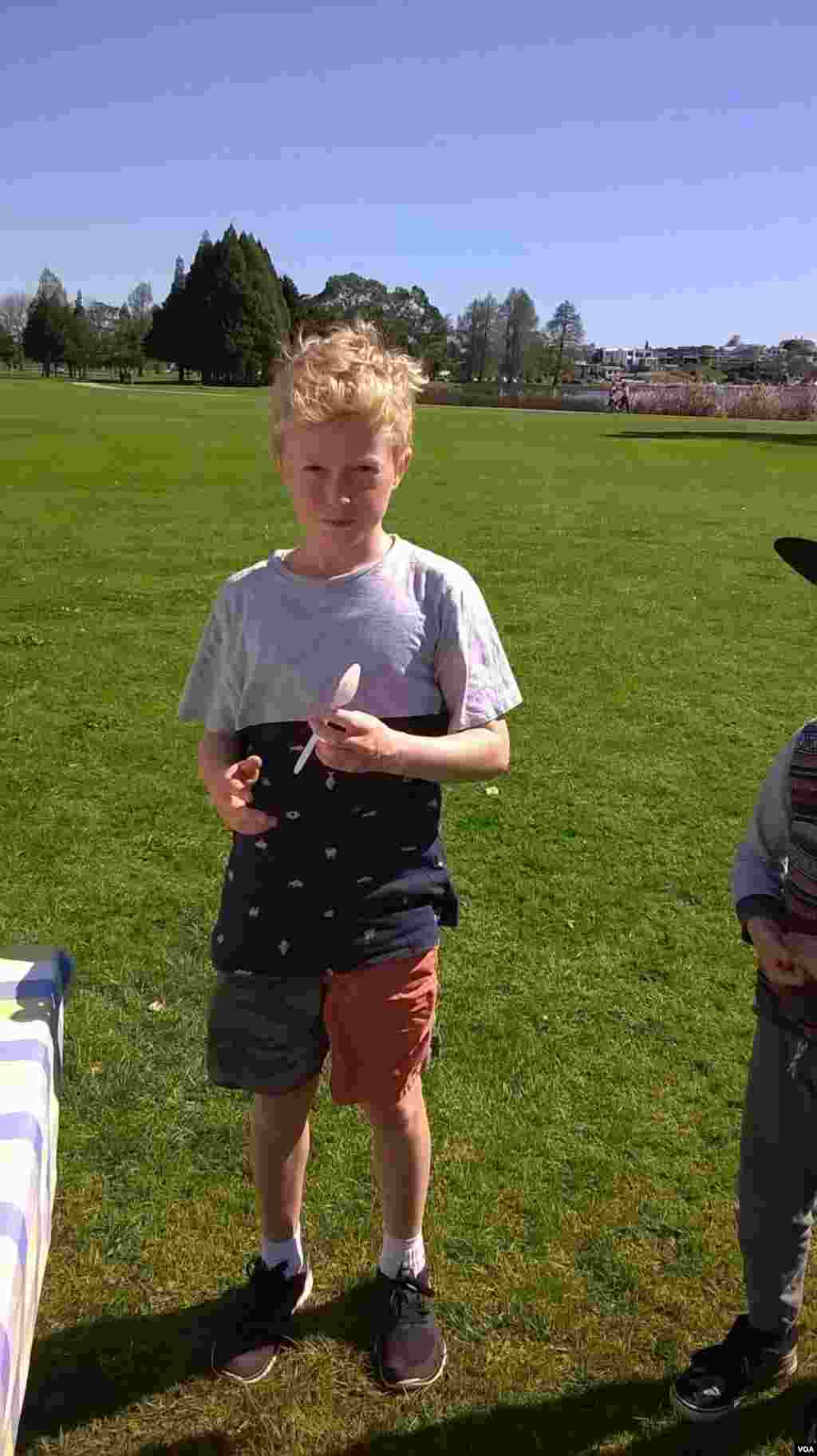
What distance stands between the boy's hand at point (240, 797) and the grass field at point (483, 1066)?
1.15 metres

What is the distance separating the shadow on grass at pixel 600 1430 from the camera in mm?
2174

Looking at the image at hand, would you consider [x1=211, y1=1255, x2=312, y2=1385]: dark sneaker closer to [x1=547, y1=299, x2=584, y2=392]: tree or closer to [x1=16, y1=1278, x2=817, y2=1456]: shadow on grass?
[x1=16, y1=1278, x2=817, y2=1456]: shadow on grass

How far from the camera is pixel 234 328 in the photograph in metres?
81.4

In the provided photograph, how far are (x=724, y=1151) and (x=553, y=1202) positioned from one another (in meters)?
0.53

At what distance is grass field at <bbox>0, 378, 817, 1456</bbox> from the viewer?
2275mm

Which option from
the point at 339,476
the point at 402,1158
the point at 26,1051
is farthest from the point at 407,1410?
the point at 339,476

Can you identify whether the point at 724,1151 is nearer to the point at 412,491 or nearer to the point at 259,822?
the point at 259,822

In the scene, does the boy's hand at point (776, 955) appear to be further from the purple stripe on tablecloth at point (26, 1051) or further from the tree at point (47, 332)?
the tree at point (47, 332)

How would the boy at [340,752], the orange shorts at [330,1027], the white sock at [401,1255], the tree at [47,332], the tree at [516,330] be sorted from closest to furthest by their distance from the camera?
the boy at [340,752], the orange shorts at [330,1027], the white sock at [401,1255], the tree at [47,332], the tree at [516,330]

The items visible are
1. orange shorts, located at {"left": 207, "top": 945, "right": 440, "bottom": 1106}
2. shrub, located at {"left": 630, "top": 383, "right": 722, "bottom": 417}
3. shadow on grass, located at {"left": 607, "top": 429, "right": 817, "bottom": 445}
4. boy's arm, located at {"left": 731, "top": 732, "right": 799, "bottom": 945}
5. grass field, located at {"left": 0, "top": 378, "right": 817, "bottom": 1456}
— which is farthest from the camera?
shrub, located at {"left": 630, "top": 383, "right": 722, "bottom": 417}

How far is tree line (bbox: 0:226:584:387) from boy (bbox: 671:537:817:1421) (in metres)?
67.1

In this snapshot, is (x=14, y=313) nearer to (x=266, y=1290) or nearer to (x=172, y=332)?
(x=172, y=332)

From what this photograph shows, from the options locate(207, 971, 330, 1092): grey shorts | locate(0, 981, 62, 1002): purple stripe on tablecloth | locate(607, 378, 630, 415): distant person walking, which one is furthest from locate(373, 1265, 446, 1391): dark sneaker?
locate(607, 378, 630, 415): distant person walking

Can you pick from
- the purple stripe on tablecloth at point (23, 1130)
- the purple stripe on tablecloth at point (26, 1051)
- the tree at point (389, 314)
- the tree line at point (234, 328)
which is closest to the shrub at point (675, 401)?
the tree at point (389, 314)
